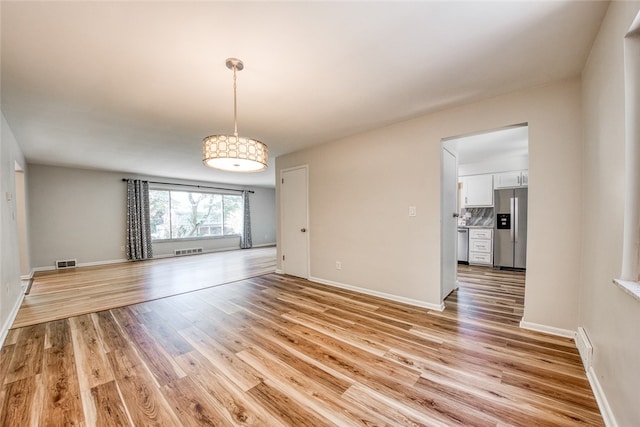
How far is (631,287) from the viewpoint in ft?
3.56

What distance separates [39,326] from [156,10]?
328cm

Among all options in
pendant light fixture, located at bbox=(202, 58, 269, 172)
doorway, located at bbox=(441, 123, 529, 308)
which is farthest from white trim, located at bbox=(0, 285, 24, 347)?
doorway, located at bbox=(441, 123, 529, 308)

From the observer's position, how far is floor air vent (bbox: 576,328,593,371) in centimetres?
166

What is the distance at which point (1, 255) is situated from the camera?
8.04 ft

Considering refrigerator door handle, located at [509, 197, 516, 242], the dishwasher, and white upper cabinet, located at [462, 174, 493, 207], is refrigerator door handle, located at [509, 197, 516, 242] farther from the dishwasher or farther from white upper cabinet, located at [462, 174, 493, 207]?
the dishwasher

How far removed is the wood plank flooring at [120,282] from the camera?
121 inches

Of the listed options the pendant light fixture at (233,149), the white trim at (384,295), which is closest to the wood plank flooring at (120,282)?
the white trim at (384,295)

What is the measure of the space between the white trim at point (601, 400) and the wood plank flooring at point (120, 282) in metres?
4.31

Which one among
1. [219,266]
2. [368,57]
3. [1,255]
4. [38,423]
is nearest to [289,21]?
[368,57]

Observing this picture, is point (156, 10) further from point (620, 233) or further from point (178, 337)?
point (620, 233)

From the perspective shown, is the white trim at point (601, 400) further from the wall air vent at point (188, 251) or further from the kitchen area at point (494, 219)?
the wall air vent at point (188, 251)

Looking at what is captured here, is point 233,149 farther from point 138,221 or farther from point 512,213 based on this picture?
point 138,221

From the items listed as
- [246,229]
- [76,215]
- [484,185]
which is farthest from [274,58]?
[246,229]

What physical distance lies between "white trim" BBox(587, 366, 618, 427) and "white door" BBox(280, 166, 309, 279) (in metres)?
3.42
